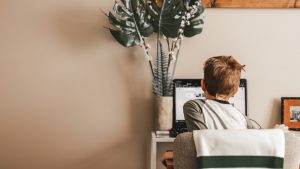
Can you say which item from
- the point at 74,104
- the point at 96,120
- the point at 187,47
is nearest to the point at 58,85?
the point at 74,104

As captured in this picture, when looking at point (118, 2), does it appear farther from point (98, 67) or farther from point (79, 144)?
point (79, 144)

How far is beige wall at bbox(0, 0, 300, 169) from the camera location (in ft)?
8.45

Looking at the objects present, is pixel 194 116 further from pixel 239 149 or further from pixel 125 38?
pixel 125 38

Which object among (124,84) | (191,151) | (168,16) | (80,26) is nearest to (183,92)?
(124,84)

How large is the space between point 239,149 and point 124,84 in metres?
1.41

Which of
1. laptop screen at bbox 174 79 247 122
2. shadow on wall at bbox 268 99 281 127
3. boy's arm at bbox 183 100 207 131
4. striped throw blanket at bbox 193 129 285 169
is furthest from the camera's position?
shadow on wall at bbox 268 99 281 127

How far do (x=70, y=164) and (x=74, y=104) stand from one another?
1.44 feet

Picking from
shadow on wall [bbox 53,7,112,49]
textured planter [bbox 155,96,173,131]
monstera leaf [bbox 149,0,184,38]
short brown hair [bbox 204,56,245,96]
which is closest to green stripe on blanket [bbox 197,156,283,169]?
short brown hair [bbox 204,56,245,96]

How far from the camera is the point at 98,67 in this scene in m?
2.61

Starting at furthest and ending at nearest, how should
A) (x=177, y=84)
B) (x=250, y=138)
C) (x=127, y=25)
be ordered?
(x=177, y=84), (x=127, y=25), (x=250, y=138)

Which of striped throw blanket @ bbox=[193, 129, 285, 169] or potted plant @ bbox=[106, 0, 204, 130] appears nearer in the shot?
striped throw blanket @ bbox=[193, 129, 285, 169]

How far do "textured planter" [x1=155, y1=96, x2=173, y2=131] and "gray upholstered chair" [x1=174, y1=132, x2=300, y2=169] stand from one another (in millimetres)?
1055

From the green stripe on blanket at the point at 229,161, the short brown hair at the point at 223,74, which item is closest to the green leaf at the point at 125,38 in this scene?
the short brown hair at the point at 223,74

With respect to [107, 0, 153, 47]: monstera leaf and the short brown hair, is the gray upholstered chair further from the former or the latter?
[107, 0, 153, 47]: monstera leaf
